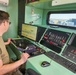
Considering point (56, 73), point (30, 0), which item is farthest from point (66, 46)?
point (30, 0)

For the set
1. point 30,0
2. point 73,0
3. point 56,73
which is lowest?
point 56,73

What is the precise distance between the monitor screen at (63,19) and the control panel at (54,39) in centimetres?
37

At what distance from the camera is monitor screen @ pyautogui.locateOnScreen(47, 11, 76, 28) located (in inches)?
63.1

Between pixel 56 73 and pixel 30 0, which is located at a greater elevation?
pixel 30 0

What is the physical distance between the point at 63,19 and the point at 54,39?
1.86ft

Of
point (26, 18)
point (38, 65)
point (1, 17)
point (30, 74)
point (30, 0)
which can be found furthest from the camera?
point (26, 18)

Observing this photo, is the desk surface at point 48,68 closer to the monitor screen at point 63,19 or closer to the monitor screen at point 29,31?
the monitor screen at point 29,31

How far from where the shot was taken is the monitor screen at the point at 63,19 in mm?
1603

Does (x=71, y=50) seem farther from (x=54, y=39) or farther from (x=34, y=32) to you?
(x=34, y=32)

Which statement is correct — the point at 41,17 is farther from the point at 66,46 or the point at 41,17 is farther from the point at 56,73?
the point at 56,73

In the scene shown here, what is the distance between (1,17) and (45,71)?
0.82 m

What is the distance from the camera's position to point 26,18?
205cm

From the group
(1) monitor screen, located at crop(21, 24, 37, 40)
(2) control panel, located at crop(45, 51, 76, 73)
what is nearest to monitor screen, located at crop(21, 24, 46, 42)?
(1) monitor screen, located at crop(21, 24, 37, 40)

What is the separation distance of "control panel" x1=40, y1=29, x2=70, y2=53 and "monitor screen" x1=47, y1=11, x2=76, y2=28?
1.22ft
